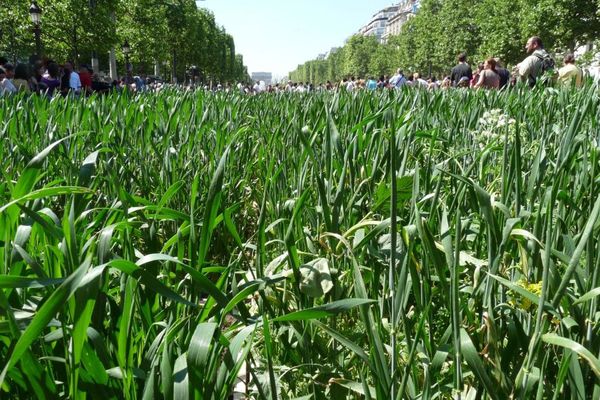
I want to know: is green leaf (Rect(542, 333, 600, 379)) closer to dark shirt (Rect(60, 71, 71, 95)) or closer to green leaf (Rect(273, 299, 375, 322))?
green leaf (Rect(273, 299, 375, 322))

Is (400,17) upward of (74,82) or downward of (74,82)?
upward

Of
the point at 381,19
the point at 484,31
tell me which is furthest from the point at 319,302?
the point at 381,19

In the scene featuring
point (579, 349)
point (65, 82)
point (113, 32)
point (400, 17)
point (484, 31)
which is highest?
point (400, 17)

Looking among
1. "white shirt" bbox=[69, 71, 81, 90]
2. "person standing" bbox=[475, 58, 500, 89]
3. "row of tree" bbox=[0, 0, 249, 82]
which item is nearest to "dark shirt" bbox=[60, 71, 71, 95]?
"white shirt" bbox=[69, 71, 81, 90]

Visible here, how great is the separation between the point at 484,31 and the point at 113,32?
1832cm

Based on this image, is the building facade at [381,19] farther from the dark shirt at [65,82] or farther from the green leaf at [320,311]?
the green leaf at [320,311]

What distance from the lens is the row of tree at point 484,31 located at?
2022 centimetres

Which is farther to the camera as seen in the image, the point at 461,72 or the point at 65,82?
the point at 461,72

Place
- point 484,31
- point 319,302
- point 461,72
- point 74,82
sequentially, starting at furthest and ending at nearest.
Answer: point 484,31 → point 461,72 → point 74,82 → point 319,302

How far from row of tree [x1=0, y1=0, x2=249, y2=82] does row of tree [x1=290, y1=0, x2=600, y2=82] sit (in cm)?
1478

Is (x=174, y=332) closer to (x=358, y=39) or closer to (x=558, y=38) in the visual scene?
(x=558, y=38)

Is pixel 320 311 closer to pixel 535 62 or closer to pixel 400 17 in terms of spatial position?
pixel 535 62

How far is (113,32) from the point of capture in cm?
1936

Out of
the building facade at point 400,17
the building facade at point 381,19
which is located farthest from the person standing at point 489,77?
the building facade at point 381,19
